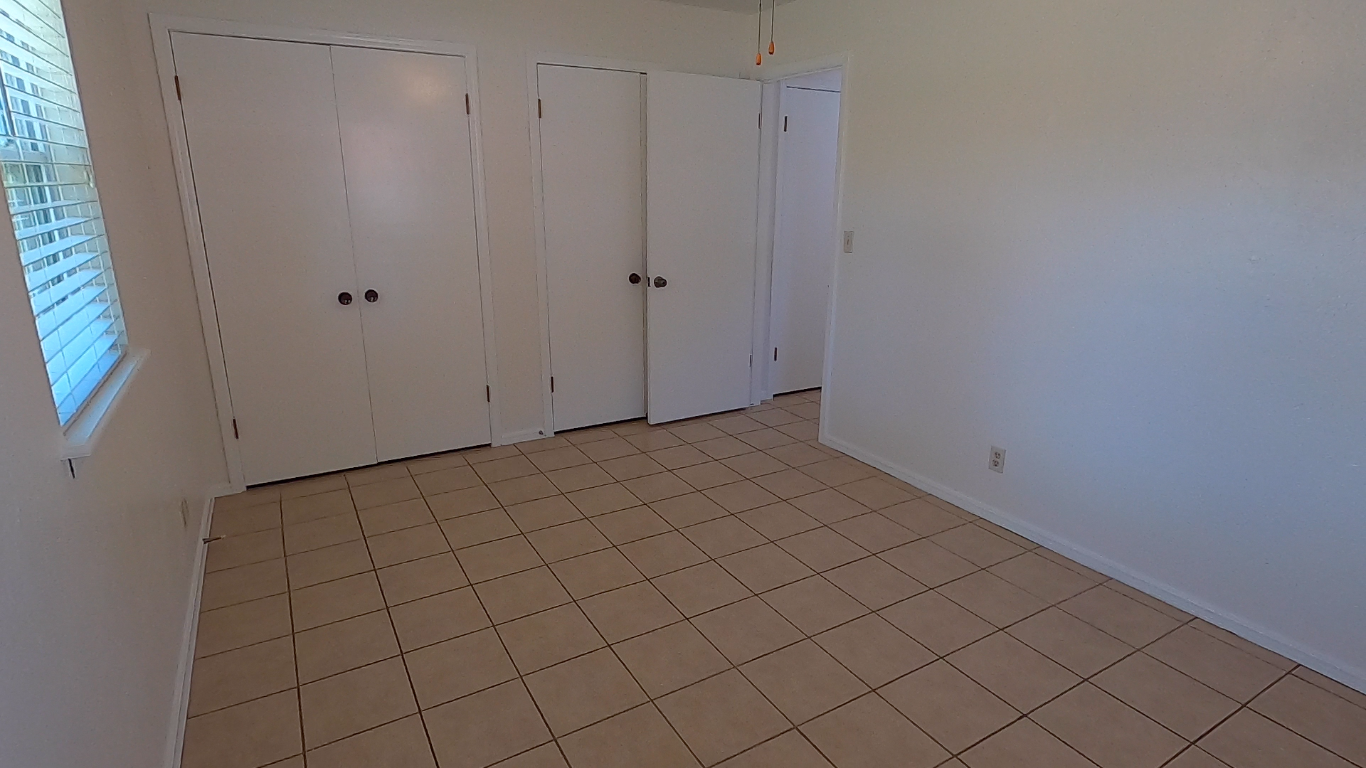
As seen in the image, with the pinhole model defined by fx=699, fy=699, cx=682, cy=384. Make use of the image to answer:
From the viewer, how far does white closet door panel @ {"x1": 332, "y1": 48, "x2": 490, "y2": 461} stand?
3.18 m

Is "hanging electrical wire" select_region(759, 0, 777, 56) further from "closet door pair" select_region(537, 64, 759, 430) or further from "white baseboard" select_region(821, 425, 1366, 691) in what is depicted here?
"white baseboard" select_region(821, 425, 1366, 691)

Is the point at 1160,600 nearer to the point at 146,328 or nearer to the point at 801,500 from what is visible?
the point at 801,500

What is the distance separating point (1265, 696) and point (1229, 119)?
1.67 meters

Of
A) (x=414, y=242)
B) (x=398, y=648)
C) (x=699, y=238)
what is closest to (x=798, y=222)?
(x=699, y=238)

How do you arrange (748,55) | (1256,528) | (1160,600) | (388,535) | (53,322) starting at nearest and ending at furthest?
1. (53,322)
2. (1256,528)
3. (1160,600)
4. (388,535)
5. (748,55)

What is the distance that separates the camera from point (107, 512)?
1.50m

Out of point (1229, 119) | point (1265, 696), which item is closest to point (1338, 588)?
point (1265, 696)

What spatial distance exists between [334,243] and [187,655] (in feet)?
6.07

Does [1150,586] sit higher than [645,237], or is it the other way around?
[645,237]

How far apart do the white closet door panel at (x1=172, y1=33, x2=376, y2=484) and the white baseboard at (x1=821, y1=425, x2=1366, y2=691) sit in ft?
8.99

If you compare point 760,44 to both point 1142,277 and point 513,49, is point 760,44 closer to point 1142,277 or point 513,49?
point 513,49

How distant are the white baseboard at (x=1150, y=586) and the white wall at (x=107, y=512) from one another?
9.55ft

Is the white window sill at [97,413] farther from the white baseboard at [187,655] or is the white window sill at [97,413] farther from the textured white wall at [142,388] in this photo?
the white baseboard at [187,655]

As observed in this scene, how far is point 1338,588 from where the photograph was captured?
6.63ft
